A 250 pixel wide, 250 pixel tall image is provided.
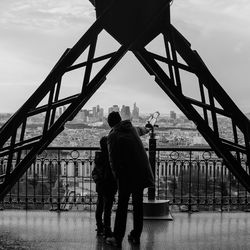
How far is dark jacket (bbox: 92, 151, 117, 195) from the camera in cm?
742

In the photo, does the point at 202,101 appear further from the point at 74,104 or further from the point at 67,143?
the point at 67,143

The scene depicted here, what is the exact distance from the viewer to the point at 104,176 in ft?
24.4

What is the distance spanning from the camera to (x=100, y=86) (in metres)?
7.19

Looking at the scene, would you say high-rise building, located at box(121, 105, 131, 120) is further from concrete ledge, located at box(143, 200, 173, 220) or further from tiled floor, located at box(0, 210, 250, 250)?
tiled floor, located at box(0, 210, 250, 250)

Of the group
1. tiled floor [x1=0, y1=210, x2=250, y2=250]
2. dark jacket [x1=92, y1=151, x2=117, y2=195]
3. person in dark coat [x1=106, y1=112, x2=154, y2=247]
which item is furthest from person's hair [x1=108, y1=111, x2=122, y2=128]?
tiled floor [x1=0, y1=210, x2=250, y2=250]

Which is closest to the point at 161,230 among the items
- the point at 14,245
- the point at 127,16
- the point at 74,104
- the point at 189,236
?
the point at 189,236

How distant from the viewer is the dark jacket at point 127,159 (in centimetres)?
699

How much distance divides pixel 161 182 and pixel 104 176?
413 cm

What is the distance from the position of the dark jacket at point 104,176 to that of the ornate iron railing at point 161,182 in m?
3.00

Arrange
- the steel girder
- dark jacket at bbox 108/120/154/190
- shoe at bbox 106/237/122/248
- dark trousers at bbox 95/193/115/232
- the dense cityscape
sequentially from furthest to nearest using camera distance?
the dense cityscape → dark trousers at bbox 95/193/115/232 → shoe at bbox 106/237/122/248 → dark jacket at bbox 108/120/154/190 → the steel girder

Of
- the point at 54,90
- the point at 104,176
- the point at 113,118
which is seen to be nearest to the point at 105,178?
the point at 104,176

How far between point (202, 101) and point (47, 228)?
11.8 feet

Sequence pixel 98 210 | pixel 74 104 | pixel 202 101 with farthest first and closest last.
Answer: pixel 98 210 → pixel 202 101 → pixel 74 104

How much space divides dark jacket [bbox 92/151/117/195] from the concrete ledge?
→ 2.22 m
